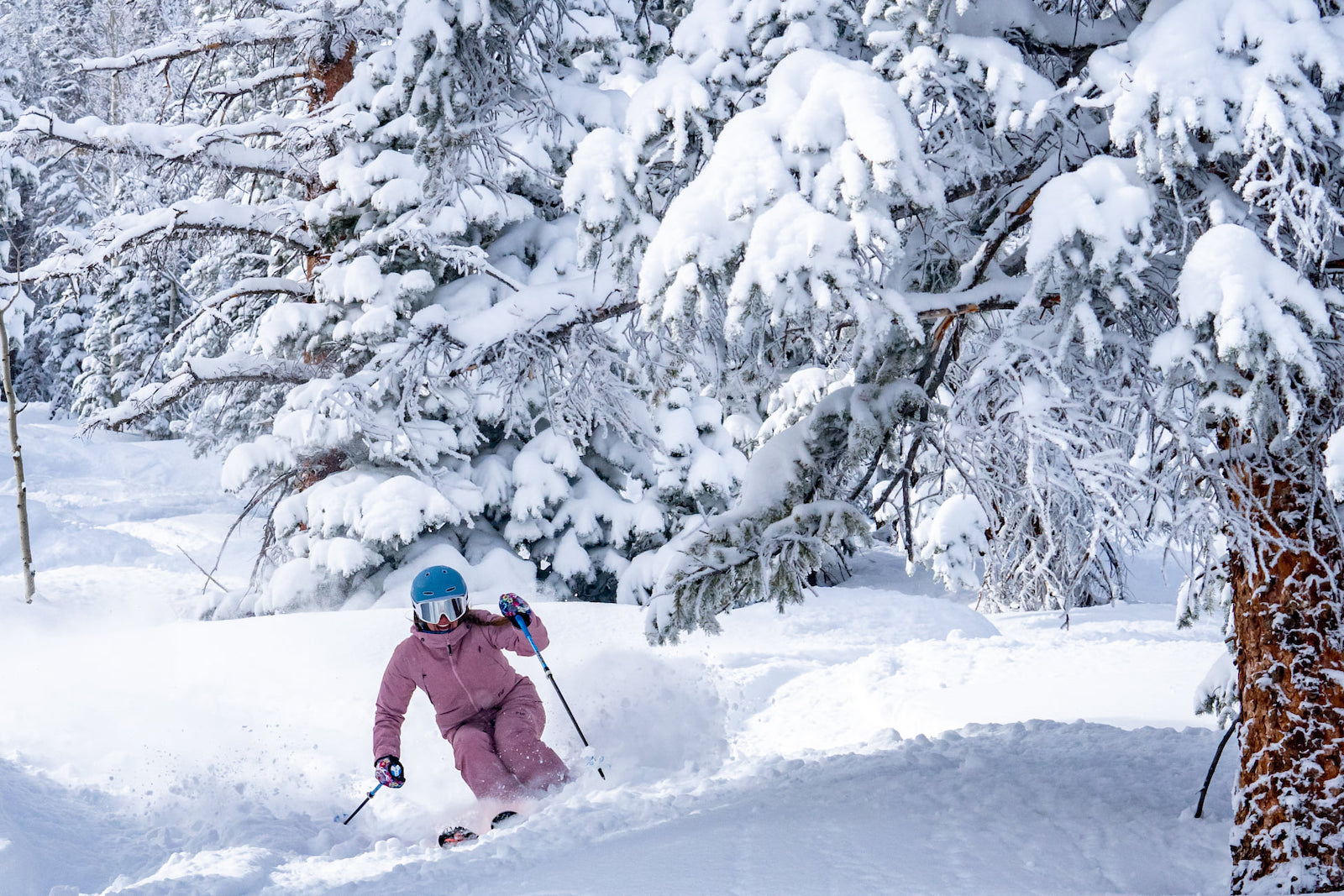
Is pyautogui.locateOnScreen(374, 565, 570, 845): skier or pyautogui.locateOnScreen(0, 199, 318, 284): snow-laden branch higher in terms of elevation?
pyautogui.locateOnScreen(0, 199, 318, 284): snow-laden branch

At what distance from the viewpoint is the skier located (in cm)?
599

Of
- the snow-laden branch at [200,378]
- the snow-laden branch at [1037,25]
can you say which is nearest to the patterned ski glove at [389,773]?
the snow-laden branch at [1037,25]

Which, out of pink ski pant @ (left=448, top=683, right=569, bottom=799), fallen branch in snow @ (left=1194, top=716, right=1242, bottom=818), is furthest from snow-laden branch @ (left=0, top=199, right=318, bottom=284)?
fallen branch in snow @ (left=1194, top=716, right=1242, bottom=818)

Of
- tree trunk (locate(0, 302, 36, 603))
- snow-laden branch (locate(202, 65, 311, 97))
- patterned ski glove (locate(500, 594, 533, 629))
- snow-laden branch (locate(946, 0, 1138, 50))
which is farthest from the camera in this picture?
tree trunk (locate(0, 302, 36, 603))

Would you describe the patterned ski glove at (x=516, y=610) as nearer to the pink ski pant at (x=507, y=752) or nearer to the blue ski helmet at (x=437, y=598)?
the blue ski helmet at (x=437, y=598)

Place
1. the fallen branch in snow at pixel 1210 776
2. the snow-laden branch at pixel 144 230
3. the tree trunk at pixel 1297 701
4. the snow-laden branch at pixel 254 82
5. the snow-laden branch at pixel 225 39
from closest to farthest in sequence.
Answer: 1. the tree trunk at pixel 1297 701
2. the fallen branch in snow at pixel 1210 776
3. the snow-laden branch at pixel 144 230
4. the snow-laden branch at pixel 225 39
5. the snow-laden branch at pixel 254 82

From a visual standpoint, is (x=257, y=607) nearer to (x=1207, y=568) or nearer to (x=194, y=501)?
(x=1207, y=568)

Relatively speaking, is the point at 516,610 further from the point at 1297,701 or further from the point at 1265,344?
the point at 1265,344

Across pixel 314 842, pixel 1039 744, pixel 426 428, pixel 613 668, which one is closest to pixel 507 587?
pixel 426 428

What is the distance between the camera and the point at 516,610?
6.20m

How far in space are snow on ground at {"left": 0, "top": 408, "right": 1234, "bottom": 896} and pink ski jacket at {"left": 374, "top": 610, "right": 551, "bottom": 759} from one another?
666 millimetres

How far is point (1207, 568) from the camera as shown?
429cm

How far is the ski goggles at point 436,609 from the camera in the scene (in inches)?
238

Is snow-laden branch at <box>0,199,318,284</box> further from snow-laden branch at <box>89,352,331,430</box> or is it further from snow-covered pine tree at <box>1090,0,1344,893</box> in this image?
snow-covered pine tree at <box>1090,0,1344,893</box>
